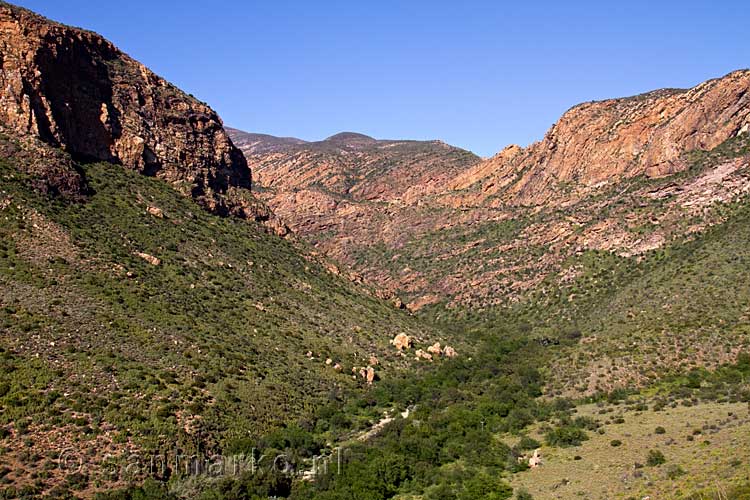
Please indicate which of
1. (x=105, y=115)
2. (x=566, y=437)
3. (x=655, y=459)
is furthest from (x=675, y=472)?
(x=105, y=115)

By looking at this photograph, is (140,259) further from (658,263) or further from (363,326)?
(658,263)

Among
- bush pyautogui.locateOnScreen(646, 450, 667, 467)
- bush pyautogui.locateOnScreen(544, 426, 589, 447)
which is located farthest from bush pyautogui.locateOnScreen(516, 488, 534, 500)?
bush pyautogui.locateOnScreen(544, 426, 589, 447)

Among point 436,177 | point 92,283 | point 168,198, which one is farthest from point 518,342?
point 436,177

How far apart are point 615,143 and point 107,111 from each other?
68.1 m

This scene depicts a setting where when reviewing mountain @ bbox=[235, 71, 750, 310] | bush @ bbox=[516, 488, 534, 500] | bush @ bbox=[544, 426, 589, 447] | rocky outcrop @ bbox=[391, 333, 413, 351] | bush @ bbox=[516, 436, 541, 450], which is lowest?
bush @ bbox=[516, 488, 534, 500]

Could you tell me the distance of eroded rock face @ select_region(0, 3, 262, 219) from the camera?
54.2 m

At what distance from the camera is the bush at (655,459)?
104 ft

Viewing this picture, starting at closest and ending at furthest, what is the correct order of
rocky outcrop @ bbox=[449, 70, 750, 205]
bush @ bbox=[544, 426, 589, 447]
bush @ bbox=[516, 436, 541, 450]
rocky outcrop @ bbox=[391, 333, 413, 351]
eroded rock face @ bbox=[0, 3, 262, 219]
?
bush @ bbox=[544, 426, 589, 447] → bush @ bbox=[516, 436, 541, 450] → eroded rock face @ bbox=[0, 3, 262, 219] → rocky outcrop @ bbox=[391, 333, 413, 351] → rocky outcrop @ bbox=[449, 70, 750, 205]

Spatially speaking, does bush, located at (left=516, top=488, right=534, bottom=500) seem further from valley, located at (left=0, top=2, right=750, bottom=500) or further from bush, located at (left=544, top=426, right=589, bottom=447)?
bush, located at (left=544, top=426, right=589, bottom=447)

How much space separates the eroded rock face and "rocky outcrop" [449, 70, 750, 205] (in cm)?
4829

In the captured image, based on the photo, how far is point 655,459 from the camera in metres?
31.8

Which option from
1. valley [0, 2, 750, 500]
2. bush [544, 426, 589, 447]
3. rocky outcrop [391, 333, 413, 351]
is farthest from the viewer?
rocky outcrop [391, 333, 413, 351]

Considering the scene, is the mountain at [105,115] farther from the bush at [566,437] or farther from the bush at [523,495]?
the bush at [523,495]

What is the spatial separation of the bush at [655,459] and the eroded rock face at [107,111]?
48461mm
